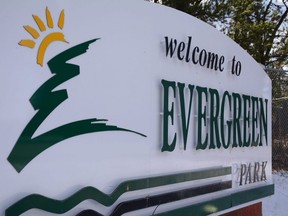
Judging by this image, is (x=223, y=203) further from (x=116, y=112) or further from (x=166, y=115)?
(x=116, y=112)

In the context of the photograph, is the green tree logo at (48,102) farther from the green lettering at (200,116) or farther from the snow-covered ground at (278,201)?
the snow-covered ground at (278,201)

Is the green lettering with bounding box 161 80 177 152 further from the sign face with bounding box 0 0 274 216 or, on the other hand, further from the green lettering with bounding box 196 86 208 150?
the green lettering with bounding box 196 86 208 150

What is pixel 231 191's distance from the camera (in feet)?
12.8

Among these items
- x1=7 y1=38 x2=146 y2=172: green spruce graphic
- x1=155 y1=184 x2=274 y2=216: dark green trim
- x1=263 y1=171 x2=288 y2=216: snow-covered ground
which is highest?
x1=7 y1=38 x2=146 y2=172: green spruce graphic

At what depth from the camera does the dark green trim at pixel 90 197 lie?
214 centimetres

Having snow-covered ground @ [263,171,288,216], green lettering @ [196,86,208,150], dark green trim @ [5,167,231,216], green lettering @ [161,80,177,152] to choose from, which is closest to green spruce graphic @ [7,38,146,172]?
dark green trim @ [5,167,231,216]

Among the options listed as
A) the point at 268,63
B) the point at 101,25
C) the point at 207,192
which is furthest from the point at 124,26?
the point at 268,63

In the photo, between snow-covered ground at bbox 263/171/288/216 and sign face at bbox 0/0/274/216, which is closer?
sign face at bbox 0/0/274/216

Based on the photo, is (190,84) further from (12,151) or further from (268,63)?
(268,63)

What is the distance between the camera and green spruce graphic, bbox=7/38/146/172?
215 centimetres

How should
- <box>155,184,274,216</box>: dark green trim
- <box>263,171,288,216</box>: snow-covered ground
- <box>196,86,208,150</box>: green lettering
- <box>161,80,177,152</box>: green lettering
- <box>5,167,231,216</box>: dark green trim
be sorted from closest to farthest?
<box>5,167,231,216</box>: dark green trim
<box>161,80,177,152</box>: green lettering
<box>155,184,274,216</box>: dark green trim
<box>196,86,208,150</box>: green lettering
<box>263,171,288,216</box>: snow-covered ground

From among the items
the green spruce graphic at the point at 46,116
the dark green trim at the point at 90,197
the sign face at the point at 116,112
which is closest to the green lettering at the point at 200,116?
the sign face at the point at 116,112

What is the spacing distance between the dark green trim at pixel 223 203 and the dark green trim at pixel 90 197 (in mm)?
203

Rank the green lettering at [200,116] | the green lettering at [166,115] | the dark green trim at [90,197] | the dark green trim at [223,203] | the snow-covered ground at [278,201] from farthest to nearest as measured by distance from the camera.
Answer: the snow-covered ground at [278,201] < the green lettering at [200,116] < the dark green trim at [223,203] < the green lettering at [166,115] < the dark green trim at [90,197]
